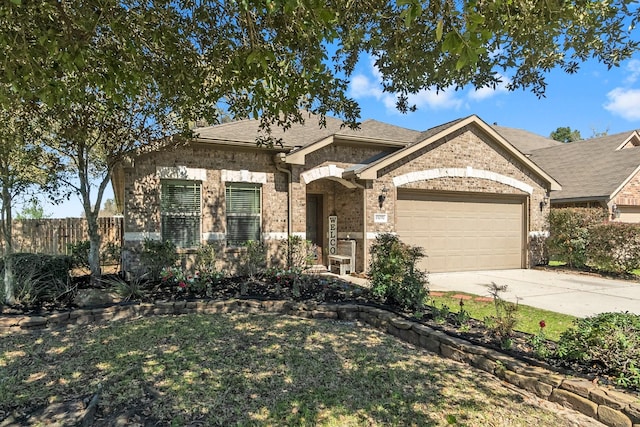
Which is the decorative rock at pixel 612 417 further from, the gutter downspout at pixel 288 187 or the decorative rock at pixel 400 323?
the gutter downspout at pixel 288 187

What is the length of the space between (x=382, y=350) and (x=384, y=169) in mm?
6621

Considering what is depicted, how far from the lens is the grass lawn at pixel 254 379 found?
333 cm

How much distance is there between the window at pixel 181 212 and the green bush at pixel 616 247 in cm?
1180

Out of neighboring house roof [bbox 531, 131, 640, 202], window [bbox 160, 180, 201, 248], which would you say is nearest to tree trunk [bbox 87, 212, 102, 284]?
window [bbox 160, 180, 201, 248]

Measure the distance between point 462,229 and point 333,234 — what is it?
4.13m

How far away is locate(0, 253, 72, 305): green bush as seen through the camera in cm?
678

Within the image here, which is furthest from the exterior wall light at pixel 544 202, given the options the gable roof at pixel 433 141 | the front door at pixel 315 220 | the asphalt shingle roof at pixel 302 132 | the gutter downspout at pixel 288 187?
the gutter downspout at pixel 288 187

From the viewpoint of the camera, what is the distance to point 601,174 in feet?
51.6

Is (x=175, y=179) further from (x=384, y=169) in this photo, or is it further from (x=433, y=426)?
(x=433, y=426)

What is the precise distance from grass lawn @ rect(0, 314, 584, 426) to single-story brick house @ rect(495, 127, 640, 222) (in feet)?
44.8

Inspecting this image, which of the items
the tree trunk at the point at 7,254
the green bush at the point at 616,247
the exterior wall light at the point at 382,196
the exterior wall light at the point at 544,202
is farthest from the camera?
the exterior wall light at the point at 544,202

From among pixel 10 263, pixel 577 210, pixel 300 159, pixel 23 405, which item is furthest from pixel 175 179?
pixel 577 210

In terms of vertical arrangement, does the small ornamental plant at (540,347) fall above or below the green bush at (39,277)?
below

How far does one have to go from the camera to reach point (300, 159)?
33.2 ft
